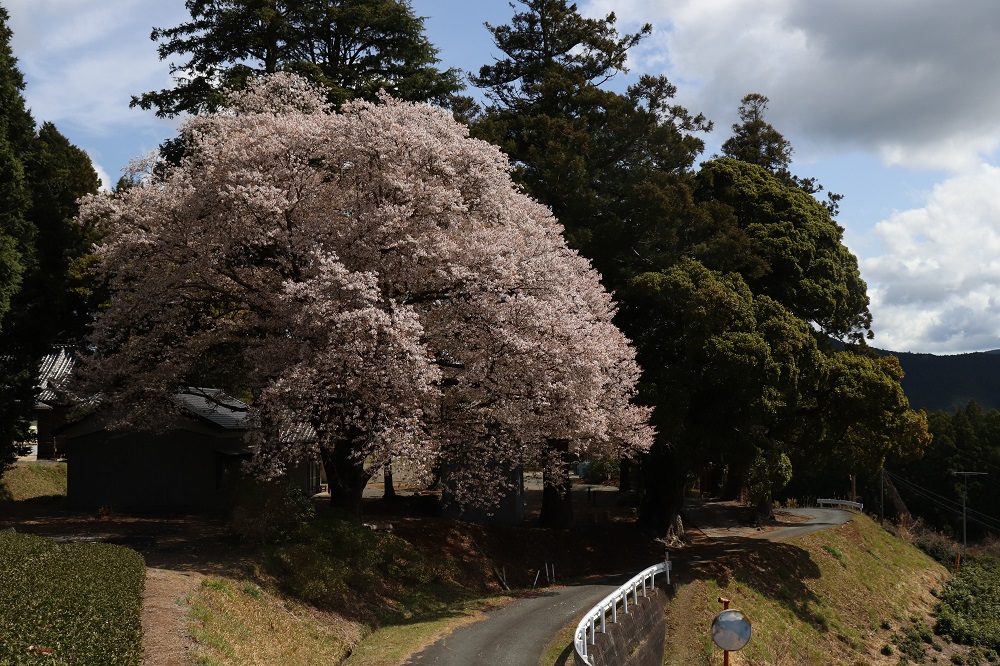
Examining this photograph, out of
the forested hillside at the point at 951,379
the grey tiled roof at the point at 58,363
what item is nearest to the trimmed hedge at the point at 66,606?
the grey tiled roof at the point at 58,363

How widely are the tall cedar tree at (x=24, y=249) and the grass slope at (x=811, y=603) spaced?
2242 cm

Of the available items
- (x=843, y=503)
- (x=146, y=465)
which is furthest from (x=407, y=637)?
(x=843, y=503)

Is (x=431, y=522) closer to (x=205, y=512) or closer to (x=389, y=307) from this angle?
(x=205, y=512)

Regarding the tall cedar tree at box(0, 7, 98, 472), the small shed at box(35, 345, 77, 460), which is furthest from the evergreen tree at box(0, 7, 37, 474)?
the small shed at box(35, 345, 77, 460)

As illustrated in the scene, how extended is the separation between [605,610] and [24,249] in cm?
2319

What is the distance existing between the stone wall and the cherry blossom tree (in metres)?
5.01

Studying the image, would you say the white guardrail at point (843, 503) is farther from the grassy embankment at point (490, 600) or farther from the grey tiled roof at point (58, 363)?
the grey tiled roof at point (58, 363)

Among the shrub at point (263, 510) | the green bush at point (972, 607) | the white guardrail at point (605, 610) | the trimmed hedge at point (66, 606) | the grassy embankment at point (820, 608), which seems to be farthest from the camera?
the green bush at point (972, 607)

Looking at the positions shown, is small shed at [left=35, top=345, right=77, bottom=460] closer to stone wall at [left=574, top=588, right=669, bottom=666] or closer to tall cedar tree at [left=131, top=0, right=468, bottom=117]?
tall cedar tree at [left=131, top=0, right=468, bottom=117]

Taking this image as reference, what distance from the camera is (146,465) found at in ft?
99.8

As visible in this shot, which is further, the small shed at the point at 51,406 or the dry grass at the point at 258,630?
the small shed at the point at 51,406

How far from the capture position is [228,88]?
28.7 m

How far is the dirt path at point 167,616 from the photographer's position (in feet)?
43.5

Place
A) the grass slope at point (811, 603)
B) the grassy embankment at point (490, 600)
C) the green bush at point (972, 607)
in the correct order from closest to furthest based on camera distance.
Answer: the grassy embankment at point (490, 600) → the grass slope at point (811, 603) → the green bush at point (972, 607)
